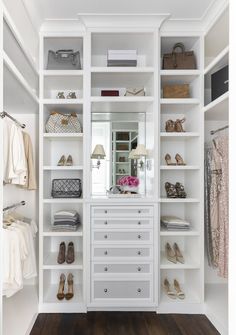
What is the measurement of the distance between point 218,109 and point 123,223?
4.43ft

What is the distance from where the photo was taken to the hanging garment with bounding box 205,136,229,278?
2.36 m

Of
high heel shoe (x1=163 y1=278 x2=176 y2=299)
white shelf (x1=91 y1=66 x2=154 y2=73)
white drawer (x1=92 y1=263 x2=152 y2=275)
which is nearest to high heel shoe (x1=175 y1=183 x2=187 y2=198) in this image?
white drawer (x1=92 y1=263 x2=152 y2=275)

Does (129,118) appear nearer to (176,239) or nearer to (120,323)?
(176,239)

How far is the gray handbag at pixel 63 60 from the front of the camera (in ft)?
9.47

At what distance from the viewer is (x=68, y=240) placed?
322 centimetres

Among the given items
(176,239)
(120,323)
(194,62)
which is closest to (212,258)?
(176,239)

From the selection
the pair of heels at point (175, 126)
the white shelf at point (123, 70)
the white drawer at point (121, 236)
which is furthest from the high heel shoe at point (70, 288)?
the white shelf at point (123, 70)

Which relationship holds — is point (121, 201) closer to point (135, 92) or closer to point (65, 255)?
point (65, 255)

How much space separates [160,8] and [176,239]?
228 cm

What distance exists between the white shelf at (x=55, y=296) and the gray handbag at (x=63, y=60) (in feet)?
7.27

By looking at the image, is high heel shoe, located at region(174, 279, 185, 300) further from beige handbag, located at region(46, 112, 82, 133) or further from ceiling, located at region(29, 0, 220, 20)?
ceiling, located at region(29, 0, 220, 20)

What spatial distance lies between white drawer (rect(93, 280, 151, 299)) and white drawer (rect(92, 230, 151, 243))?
15.2 inches

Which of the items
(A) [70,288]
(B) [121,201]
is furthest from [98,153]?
(A) [70,288]

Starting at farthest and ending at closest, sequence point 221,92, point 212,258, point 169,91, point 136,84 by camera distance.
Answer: point 136,84
point 169,91
point 212,258
point 221,92
